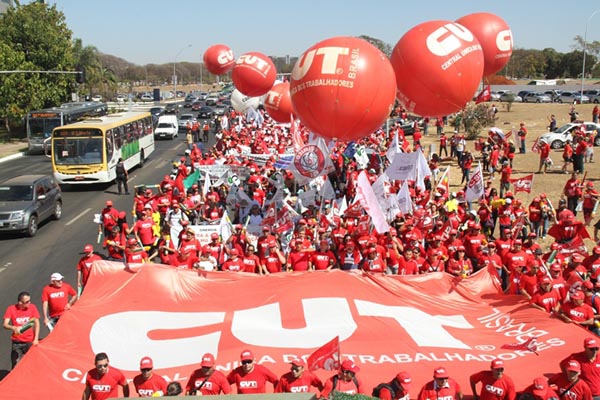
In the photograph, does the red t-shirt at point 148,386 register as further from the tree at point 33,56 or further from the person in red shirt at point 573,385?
the tree at point 33,56

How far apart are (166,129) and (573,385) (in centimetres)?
4341

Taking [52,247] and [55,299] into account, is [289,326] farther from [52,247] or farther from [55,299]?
[52,247]

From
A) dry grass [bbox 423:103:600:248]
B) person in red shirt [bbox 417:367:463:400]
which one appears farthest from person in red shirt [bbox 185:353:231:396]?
dry grass [bbox 423:103:600:248]

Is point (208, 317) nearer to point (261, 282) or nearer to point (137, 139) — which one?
point (261, 282)

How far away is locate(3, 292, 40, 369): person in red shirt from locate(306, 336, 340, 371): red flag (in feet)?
14.6

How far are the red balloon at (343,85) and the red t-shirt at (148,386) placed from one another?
6.34 m

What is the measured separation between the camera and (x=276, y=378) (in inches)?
270

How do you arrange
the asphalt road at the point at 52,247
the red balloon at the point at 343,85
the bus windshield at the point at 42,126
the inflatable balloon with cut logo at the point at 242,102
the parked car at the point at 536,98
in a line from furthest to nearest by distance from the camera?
the parked car at the point at 536,98
the inflatable balloon with cut logo at the point at 242,102
the bus windshield at the point at 42,126
the asphalt road at the point at 52,247
the red balloon at the point at 343,85

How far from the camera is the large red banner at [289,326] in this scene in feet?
24.2

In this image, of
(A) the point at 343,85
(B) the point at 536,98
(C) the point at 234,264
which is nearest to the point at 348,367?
(C) the point at 234,264

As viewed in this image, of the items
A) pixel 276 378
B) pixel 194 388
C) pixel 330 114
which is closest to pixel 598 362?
pixel 276 378

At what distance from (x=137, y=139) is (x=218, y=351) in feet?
82.4

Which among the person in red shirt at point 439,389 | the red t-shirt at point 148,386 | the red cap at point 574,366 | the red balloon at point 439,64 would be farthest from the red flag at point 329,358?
the red balloon at point 439,64

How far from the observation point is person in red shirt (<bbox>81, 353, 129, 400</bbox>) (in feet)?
21.5
